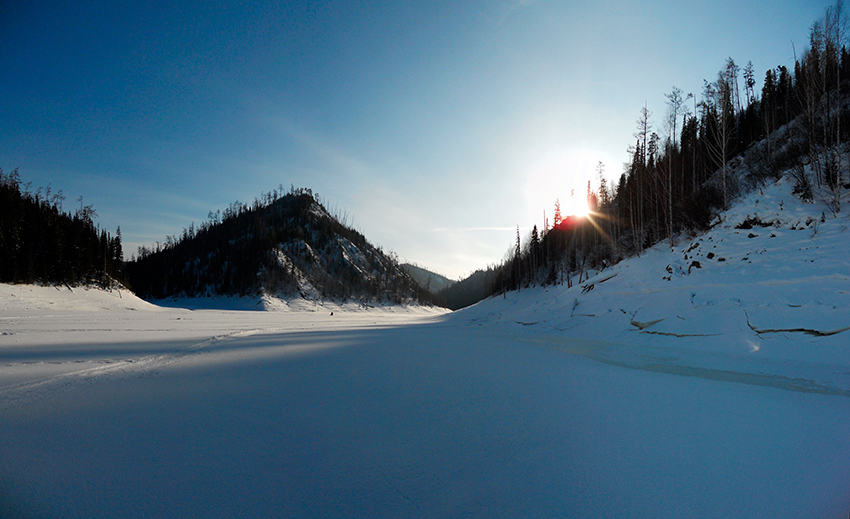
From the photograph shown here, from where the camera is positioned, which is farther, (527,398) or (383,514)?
(527,398)

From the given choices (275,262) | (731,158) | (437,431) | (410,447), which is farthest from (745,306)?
(275,262)

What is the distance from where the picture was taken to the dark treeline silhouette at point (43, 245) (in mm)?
36656

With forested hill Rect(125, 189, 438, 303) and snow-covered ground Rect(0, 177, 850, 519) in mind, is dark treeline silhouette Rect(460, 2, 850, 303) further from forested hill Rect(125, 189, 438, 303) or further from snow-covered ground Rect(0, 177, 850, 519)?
forested hill Rect(125, 189, 438, 303)

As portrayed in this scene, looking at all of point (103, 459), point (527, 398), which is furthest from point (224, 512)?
point (527, 398)

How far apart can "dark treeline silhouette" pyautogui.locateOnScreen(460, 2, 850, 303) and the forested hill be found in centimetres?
6234

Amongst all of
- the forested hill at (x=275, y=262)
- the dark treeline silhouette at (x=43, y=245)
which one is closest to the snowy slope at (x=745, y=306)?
the dark treeline silhouette at (x=43, y=245)

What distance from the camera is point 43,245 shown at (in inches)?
1622

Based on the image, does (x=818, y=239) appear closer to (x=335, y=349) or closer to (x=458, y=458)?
(x=458, y=458)

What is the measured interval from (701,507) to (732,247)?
1637cm

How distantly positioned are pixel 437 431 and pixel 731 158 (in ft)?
151

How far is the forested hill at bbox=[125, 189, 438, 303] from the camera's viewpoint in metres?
80.6

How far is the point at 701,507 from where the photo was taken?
8.04 feet

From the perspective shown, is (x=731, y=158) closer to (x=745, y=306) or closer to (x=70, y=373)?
(x=745, y=306)

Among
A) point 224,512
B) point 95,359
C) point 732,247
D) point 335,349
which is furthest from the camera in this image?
point 732,247
